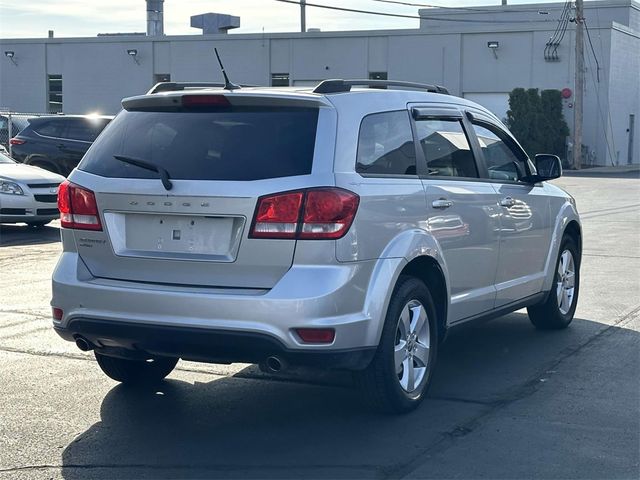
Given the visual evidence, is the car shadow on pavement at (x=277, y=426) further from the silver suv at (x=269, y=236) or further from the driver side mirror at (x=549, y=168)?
the driver side mirror at (x=549, y=168)

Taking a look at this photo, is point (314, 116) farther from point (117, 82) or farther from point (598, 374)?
point (117, 82)

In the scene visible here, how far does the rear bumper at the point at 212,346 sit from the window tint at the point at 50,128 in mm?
18434

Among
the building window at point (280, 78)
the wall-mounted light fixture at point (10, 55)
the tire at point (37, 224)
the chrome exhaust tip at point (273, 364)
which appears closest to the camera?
the chrome exhaust tip at point (273, 364)

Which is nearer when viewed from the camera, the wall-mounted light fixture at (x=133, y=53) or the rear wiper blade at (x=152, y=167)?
the rear wiper blade at (x=152, y=167)

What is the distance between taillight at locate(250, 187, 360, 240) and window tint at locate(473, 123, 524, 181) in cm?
226

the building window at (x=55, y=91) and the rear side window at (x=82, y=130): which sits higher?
the building window at (x=55, y=91)

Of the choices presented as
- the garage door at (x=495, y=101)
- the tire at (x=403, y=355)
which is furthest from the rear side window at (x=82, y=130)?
the garage door at (x=495, y=101)

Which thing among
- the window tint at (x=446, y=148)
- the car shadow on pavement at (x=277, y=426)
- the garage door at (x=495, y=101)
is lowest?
the car shadow on pavement at (x=277, y=426)

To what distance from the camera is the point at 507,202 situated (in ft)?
23.4

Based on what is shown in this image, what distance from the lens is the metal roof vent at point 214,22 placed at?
52156 millimetres

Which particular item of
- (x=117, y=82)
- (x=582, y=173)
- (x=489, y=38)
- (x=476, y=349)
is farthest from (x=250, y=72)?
(x=476, y=349)

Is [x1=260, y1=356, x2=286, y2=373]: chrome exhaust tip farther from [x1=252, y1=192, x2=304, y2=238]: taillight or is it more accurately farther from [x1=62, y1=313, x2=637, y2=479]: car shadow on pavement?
[x1=252, y1=192, x2=304, y2=238]: taillight

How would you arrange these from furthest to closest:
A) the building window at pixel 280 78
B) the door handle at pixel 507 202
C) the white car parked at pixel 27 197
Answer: the building window at pixel 280 78
the white car parked at pixel 27 197
the door handle at pixel 507 202

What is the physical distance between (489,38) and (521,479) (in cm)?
4258
